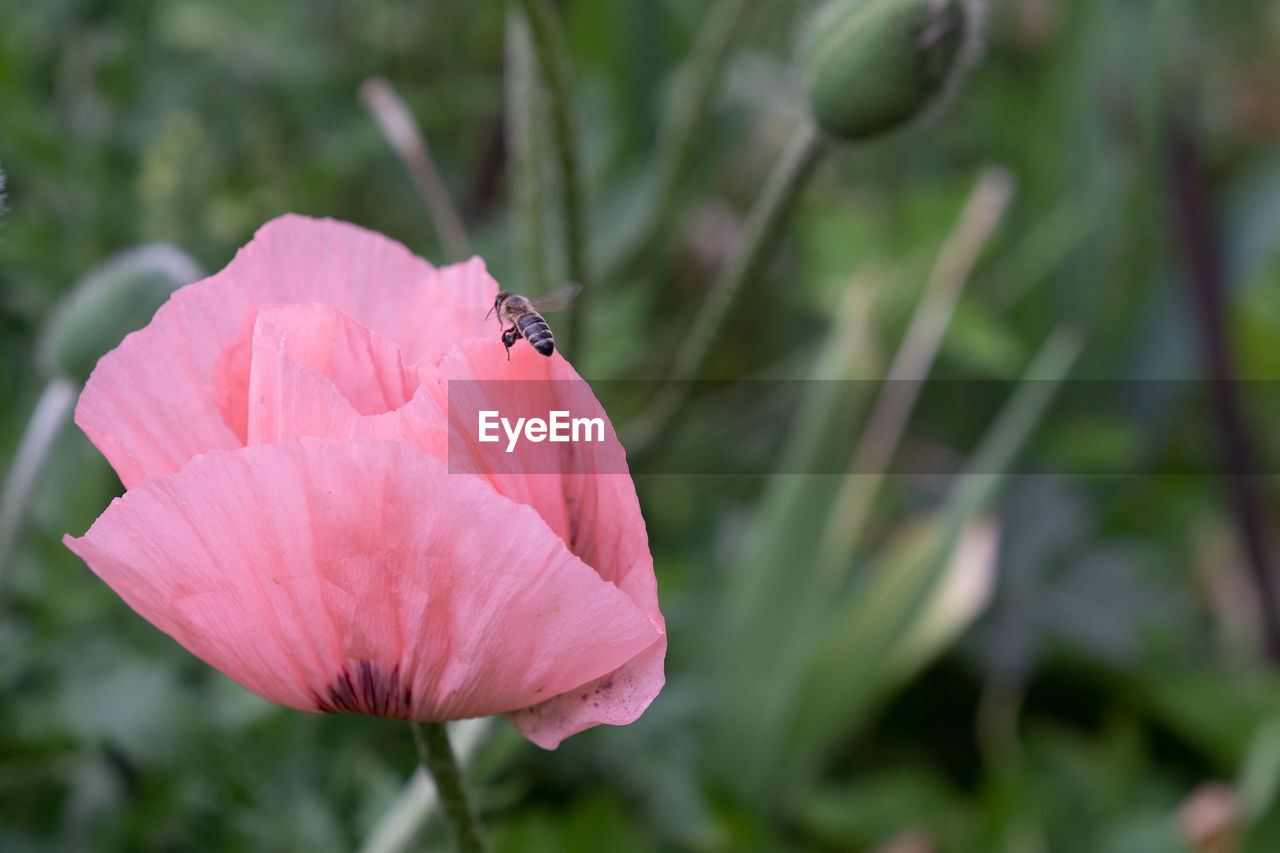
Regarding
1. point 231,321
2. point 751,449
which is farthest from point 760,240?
point 751,449

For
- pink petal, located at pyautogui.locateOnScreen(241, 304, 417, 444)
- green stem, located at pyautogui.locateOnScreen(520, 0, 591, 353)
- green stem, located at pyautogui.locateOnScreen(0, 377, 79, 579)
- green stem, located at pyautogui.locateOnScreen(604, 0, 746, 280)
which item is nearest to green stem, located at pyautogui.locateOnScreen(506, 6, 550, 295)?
green stem, located at pyautogui.locateOnScreen(520, 0, 591, 353)

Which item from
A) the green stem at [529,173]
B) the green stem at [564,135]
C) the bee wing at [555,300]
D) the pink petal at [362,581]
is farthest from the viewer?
the green stem at [529,173]

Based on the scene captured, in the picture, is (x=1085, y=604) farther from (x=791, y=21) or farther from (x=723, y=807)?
(x=791, y=21)

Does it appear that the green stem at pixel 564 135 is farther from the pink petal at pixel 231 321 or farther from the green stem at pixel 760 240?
the pink petal at pixel 231 321

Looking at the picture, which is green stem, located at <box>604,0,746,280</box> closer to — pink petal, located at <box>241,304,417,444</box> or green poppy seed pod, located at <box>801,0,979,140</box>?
green poppy seed pod, located at <box>801,0,979,140</box>

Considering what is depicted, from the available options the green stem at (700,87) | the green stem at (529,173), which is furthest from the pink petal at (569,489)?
the green stem at (700,87)

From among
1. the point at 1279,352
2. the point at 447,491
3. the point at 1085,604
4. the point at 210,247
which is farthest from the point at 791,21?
the point at 447,491
